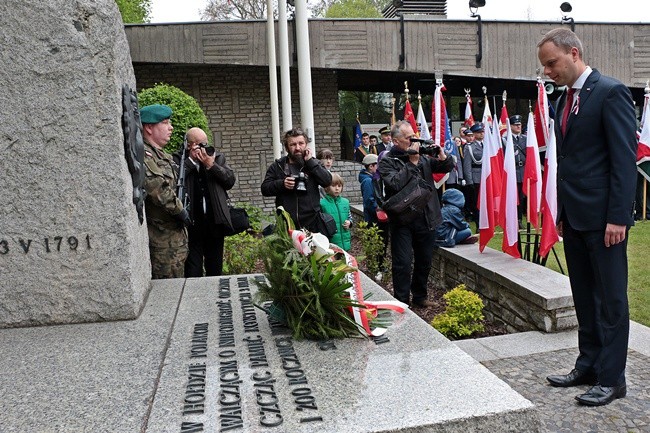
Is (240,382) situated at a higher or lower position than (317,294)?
lower

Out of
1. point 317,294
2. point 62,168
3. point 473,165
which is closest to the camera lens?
point 317,294

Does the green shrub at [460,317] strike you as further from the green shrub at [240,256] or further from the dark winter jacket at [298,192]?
the green shrub at [240,256]

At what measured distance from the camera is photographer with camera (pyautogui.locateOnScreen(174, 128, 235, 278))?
4703 mm

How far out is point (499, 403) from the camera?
179cm

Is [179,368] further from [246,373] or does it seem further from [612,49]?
[612,49]

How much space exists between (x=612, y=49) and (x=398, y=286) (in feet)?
37.0

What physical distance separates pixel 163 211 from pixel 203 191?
819 mm

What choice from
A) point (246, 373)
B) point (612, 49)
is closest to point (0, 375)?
point (246, 373)

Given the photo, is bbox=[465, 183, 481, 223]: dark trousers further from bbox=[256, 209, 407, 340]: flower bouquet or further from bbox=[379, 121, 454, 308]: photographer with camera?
bbox=[256, 209, 407, 340]: flower bouquet

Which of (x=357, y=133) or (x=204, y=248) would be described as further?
(x=357, y=133)

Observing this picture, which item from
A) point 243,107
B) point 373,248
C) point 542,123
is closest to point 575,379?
point 373,248

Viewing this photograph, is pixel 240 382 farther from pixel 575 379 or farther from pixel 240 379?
pixel 575 379

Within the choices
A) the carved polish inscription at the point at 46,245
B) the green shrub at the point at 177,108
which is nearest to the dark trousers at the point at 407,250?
the carved polish inscription at the point at 46,245

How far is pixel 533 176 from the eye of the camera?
19.9 feet
